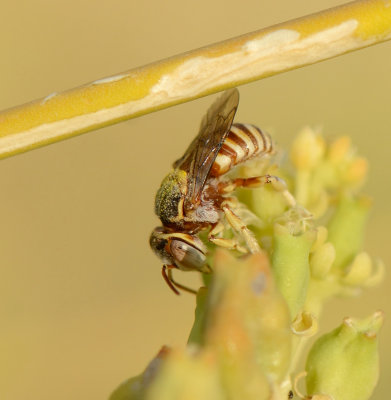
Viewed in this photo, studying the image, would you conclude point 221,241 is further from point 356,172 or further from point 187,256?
point 356,172

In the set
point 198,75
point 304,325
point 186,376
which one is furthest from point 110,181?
point 186,376

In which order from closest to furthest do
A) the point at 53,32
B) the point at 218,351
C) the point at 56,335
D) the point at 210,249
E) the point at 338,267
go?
the point at 218,351
the point at 338,267
the point at 210,249
the point at 56,335
the point at 53,32

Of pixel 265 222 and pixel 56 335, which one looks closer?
pixel 265 222

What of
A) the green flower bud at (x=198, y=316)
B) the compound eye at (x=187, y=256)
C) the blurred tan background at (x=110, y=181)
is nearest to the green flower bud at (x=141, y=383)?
the green flower bud at (x=198, y=316)

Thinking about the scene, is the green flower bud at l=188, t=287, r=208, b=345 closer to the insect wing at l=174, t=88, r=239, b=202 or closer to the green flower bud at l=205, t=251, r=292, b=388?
the green flower bud at l=205, t=251, r=292, b=388

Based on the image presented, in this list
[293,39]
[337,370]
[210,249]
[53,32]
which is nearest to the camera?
[293,39]

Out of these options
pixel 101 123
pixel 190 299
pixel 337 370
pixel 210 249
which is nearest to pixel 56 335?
pixel 190 299

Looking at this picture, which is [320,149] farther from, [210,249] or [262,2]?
[262,2]
